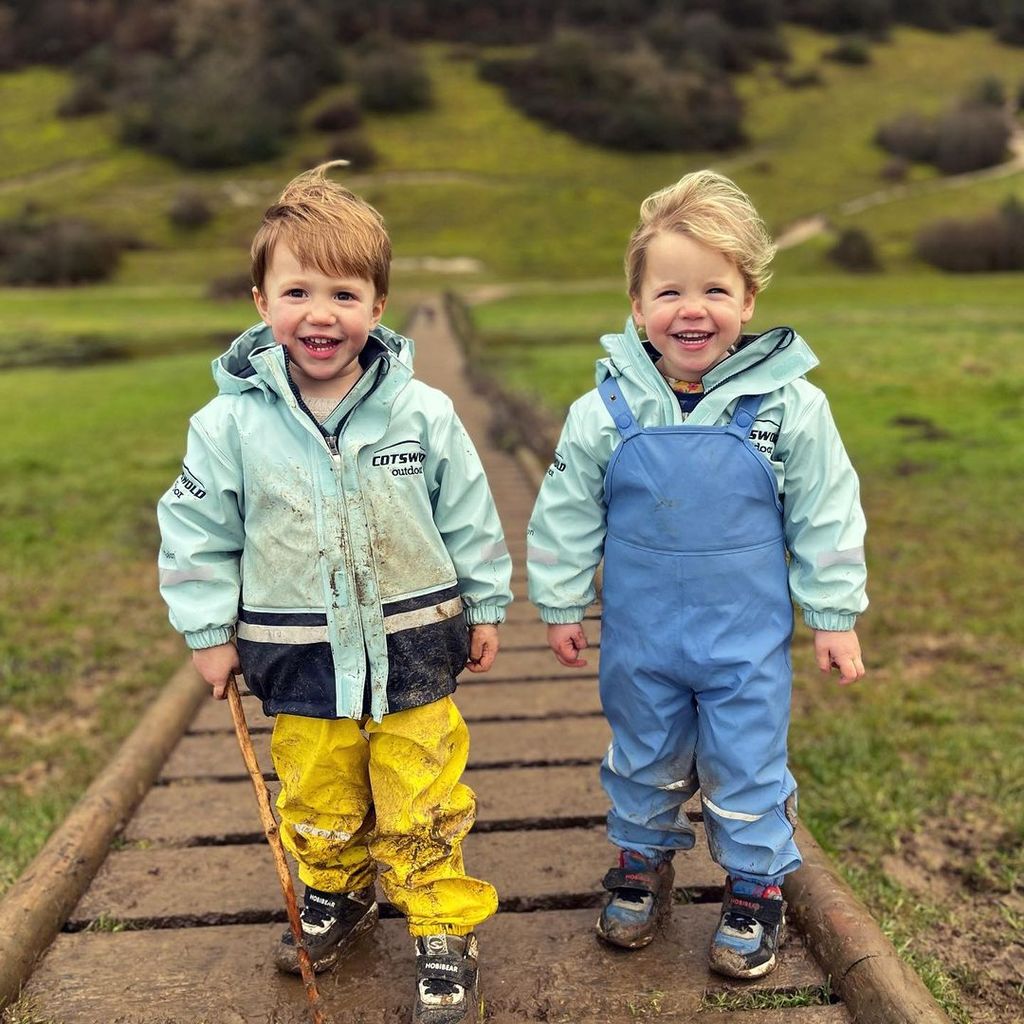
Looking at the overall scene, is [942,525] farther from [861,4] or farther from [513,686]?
[861,4]

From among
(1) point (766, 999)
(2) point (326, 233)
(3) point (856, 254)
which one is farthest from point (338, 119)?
(1) point (766, 999)

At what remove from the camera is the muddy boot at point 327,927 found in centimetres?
243

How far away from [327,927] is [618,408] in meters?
1.36

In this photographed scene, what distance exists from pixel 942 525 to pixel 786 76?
71498 millimetres

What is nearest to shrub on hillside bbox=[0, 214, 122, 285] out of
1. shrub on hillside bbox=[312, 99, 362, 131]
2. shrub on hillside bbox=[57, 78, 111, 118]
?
shrub on hillside bbox=[312, 99, 362, 131]

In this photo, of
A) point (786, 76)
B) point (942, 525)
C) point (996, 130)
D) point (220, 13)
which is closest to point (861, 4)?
point (786, 76)

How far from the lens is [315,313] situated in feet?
7.20

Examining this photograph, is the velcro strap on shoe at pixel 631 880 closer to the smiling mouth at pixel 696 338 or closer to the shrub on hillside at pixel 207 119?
the smiling mouth at pixel 696 338

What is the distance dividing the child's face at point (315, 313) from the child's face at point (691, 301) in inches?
24.4

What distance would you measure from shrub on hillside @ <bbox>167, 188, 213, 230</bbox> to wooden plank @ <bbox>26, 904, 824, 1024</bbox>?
49.9 meters

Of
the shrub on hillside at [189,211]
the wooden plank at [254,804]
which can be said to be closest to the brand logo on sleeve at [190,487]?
the wooden plank at [254,804]

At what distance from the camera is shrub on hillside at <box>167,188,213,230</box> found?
48312 mm

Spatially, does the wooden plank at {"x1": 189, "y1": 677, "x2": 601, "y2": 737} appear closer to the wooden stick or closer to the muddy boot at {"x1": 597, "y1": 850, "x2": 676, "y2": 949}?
A: the muddy boot at {"x1": 597, "y1": 850, "x2": 676, "y2": 949}

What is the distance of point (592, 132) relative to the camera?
62469 mm
